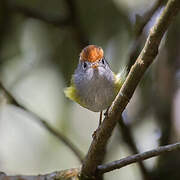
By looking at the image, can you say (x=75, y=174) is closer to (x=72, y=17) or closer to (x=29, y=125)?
(x=72, y=17)

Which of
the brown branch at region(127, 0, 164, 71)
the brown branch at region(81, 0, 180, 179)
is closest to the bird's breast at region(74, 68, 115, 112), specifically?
the brown branch at region(81, 0, 180, 179)

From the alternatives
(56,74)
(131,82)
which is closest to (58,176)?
(131,82)

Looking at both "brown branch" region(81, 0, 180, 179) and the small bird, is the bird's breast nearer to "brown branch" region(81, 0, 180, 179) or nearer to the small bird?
the small bird

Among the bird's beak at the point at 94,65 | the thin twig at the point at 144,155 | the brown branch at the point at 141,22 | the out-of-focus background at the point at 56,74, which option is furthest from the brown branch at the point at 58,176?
the out-of-focus background at the point at 56,74

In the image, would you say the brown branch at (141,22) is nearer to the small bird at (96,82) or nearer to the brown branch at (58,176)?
the small bird at (96,82)

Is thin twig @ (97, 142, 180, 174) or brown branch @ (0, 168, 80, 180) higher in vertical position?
thin twig @ (97, 142, 180, 174)

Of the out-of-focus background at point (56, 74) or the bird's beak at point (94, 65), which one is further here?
the out-of-focus background at point (56, 74)

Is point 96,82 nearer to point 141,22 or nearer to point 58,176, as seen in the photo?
point 58,176
